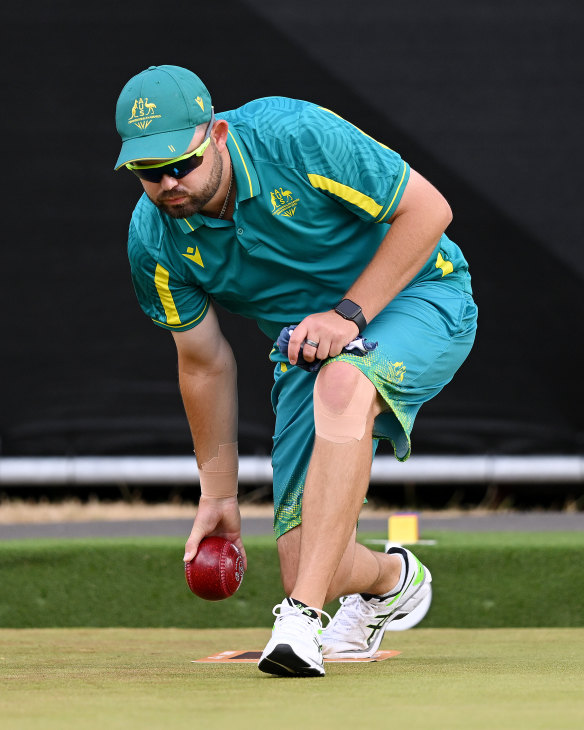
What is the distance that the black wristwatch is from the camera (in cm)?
254

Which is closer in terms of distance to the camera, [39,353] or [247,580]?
[247,580]

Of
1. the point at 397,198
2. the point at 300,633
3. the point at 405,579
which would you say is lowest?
the point at 405,579

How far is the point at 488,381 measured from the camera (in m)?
5.35

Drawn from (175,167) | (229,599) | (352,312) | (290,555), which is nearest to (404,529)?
(229,599)

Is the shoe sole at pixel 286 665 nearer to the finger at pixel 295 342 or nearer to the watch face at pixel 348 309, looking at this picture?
the finger at pixel 295 342

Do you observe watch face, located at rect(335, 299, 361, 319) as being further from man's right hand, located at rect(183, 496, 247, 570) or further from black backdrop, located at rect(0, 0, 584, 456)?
black backdrop, located at rect(0, 0, 584, 456)

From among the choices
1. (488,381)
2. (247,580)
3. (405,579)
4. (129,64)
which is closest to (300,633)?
(405,579)

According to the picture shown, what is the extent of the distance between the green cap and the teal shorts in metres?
0.55

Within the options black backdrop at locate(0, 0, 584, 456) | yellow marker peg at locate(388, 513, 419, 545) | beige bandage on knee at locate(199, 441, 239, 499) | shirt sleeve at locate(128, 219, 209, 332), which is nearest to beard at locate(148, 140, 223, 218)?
shirt sleeve at locate(128, 219, 209, 332)

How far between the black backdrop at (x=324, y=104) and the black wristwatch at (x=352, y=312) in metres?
2.81

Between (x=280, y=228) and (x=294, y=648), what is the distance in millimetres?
939

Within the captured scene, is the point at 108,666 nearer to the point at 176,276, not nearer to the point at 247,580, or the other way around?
the point at 176,276

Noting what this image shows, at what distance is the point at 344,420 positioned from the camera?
2428 mm

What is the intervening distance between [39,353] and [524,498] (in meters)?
2.26
